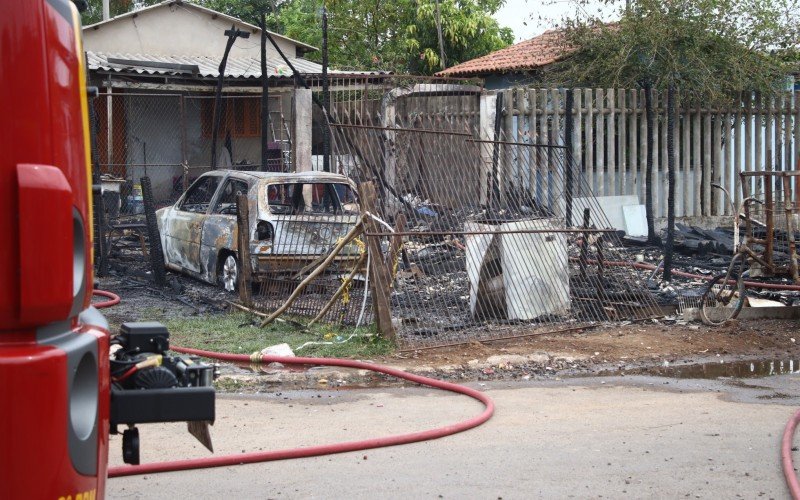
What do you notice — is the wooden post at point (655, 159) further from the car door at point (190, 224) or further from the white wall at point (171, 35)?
the white wall at point (171, 35)

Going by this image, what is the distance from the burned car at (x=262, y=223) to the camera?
1059 cm

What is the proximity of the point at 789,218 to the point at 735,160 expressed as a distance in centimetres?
761

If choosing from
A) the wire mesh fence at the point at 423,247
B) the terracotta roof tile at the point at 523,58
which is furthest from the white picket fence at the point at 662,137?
the wire mesh fence at the point at 423,247

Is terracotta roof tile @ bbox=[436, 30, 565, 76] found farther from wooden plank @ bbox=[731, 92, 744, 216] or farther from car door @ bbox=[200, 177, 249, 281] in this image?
car door @ bbox=[200, 177, 249, 281]

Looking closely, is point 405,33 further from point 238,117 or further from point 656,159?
point 656,159

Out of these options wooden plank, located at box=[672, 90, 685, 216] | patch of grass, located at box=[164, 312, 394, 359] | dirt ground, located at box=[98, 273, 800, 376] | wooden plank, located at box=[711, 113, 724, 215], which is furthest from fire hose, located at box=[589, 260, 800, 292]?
wooden plank, located at box=[711, 113, 724, 215]

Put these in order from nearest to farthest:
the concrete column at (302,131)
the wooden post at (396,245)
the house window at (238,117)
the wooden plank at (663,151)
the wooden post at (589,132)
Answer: the wooden post at (396,245) < the wooden post at (589,132) < the wooden plank at (663,151) < the concrete column at (302,131) < the house window at (238,117)

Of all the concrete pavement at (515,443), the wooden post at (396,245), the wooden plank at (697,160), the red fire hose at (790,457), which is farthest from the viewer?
the wooden plank at (697,160)

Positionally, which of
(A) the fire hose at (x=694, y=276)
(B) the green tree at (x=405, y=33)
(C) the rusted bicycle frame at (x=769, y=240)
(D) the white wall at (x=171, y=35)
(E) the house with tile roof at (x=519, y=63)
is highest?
(B) the green tree at (x=405, y=33)

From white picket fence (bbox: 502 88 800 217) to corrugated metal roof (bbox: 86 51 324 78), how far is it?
7.20 m

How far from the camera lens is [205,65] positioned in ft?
73.2

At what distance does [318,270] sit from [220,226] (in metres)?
2.74

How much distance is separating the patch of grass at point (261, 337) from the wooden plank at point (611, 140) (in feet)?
24.7

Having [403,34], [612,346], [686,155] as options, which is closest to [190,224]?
[612,346]
